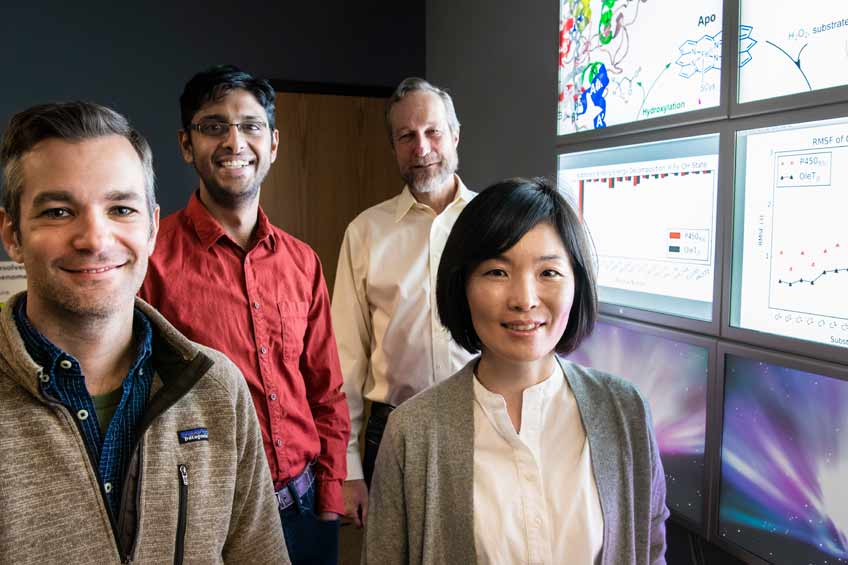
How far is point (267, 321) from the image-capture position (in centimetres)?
166

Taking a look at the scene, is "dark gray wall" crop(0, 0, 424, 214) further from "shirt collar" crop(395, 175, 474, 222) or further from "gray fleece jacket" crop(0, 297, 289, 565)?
"gray fleece jacket" crop(0, 297, 289, 565)

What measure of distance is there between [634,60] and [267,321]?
1.53m

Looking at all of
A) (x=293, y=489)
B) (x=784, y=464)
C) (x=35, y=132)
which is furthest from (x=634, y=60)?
(x=35, y=132)

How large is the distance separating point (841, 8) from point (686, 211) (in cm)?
67

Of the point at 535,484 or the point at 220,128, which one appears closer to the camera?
the point at 535,484

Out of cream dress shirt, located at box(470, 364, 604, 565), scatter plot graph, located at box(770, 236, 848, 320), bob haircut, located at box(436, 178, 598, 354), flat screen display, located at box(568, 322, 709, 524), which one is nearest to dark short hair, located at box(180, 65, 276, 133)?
bob haircut, located at box(436, 178, 598, 354)

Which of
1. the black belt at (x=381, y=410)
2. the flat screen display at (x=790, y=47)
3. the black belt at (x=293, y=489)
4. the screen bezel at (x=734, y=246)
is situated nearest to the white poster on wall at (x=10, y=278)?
the black belt at (x=381, y=410)

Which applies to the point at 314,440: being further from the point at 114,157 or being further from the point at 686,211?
the point at 686,211

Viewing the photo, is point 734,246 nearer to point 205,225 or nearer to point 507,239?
point 507,239

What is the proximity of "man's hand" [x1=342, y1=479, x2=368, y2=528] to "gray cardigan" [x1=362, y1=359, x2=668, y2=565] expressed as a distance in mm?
795

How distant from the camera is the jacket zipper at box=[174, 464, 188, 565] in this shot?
1.08 metres

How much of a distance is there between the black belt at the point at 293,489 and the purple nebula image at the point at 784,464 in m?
1.19

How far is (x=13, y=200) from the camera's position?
106cm

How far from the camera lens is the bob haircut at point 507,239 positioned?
117cm
